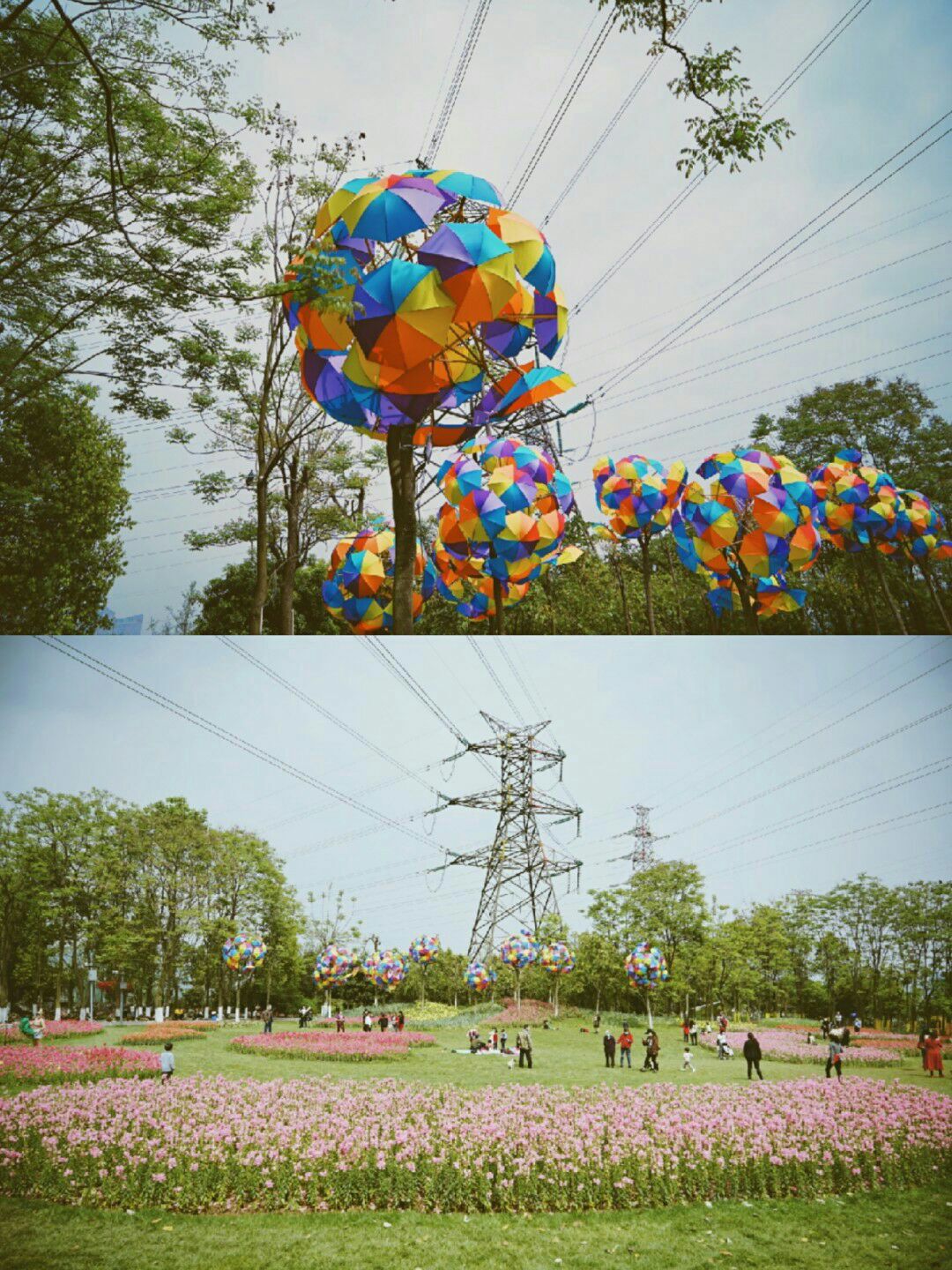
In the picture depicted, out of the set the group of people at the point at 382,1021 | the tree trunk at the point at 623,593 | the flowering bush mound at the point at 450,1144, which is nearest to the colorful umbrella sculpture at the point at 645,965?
the flowering bush mound at the point at 450,1144

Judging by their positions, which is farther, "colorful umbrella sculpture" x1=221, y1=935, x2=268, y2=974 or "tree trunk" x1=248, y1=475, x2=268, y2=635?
"colorful umbrella sculpture" x1=221, y1=935, x2=268, y2=974

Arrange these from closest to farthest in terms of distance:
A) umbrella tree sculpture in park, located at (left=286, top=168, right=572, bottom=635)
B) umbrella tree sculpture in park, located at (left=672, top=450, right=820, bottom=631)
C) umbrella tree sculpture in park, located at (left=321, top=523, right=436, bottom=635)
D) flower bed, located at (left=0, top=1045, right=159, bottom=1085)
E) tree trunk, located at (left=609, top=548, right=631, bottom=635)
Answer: umbrella tree sculpture in park, located at (left=286, top=168, right=572, bottom=635) < umbrella tree sculpture in park, located at (left=321, top=523, right=436, bottom=635) < umbrella tree sculpture in park, located at (left=672, top=450, right=820, bottom=631) < flower bed, located at (left=0, top=1045, right=159, bottom=1085) < tree trunk, located at (left=609, top=548, right=631, bottom=635)

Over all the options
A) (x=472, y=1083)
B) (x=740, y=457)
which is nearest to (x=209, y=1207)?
(x=472, y=1083)

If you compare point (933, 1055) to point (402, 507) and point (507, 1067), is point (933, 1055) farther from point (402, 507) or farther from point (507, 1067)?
point (402, 507)

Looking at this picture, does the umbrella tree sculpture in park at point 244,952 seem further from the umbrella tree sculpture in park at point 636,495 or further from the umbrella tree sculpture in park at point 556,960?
the umbrella tree sculpture in park at point 636,495

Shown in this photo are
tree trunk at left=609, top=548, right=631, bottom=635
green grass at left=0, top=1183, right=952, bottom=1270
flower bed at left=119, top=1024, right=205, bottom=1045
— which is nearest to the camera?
green grass at left=0, top=1183, right=952, bottom=1270

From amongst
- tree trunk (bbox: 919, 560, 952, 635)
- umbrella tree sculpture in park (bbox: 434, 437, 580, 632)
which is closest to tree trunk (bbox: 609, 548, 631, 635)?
umbrella tree sculpture in park (bbox: 434, 437, 580, 632)

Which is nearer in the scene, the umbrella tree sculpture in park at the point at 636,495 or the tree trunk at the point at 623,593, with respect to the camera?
the umbrella tree sculpture in park at the point at 636,495

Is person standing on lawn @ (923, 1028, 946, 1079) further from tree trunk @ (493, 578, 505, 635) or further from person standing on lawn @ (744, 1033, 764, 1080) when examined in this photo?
tree trunk @ (493, 578, 505, 635)
